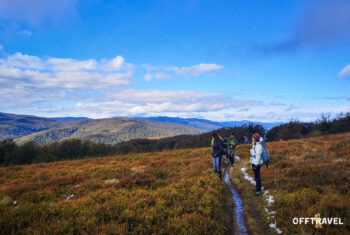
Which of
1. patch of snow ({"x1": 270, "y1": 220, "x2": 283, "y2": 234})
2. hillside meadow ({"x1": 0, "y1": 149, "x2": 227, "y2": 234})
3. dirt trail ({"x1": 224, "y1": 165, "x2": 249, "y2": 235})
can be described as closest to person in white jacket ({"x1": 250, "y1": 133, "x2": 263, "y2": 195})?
dirt trail ({"x1": 224, "y1": 165, "x2": 249, "y2": 235})

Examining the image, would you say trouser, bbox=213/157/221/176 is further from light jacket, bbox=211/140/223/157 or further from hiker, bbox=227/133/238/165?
hiker, bbox=227/133/238/165

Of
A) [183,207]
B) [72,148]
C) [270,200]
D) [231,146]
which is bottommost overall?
[72,148]

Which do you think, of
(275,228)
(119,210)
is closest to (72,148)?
(119,210)

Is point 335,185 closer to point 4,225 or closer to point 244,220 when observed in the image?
point 244,220

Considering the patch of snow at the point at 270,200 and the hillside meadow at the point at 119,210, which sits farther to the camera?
the patch of snow at the point at 270,200

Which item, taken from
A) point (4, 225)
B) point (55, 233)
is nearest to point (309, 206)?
point (55, 233)

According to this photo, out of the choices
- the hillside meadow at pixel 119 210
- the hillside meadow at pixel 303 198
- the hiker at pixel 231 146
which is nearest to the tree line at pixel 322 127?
the hiker at pixel 231 146

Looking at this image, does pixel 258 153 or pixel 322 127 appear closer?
pixel 258 153

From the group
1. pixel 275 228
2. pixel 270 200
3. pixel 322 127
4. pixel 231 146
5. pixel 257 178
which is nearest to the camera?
pixel 275 228

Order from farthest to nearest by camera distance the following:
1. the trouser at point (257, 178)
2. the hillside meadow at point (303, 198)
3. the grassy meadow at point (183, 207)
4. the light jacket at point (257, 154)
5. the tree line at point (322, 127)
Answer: the tree line at point (322, 127), the trouser at point (257, 178), the light jacket at point (257, 154), the grassy meadow at point (183, 207), the hillside meadow at point (303, 198)

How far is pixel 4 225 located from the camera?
19.9 ft

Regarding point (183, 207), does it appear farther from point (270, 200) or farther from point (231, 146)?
point (231, 146)

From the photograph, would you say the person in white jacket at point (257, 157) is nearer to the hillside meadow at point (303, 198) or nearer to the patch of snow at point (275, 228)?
the hillside meadow at point (303, 198)

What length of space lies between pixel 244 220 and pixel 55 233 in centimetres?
615
